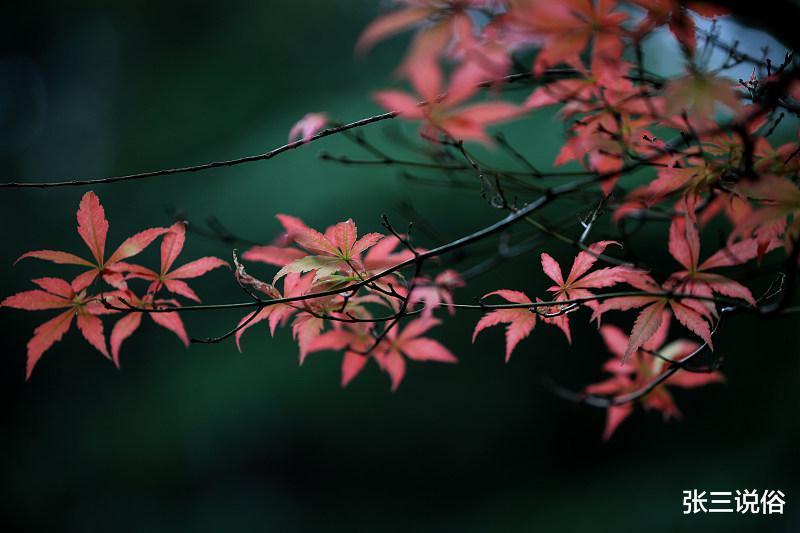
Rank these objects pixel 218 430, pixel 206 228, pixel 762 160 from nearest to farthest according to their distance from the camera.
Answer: pixel 762 160 < pixel 218 430 < pixel 206 228

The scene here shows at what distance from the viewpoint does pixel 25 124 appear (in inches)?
150

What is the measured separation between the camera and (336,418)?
2422 mm

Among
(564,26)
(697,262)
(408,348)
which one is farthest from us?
(408,348)

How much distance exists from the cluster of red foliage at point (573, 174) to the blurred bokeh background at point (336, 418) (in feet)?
4.71

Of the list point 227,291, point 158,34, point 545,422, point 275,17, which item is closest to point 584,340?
point 545,422

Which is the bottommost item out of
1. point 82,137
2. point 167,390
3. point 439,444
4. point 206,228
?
point 439,444

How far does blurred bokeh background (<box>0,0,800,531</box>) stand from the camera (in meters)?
2.19

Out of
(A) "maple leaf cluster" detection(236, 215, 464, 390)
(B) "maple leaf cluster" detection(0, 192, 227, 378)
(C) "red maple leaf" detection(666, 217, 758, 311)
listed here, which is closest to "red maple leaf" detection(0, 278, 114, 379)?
(B) "maple leaf cluster" detection(0, 192, 227, 378)

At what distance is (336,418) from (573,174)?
2.06 m

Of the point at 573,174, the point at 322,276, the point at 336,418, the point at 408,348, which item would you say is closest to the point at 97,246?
the point at 322,276

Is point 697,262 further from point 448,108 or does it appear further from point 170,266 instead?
point 170,266

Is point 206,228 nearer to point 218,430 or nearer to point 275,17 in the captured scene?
point 218,430

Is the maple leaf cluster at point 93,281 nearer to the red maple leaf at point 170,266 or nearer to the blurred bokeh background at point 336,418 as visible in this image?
the red maple leaf at point 170,266

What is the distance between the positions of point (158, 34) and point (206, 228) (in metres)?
1.77
